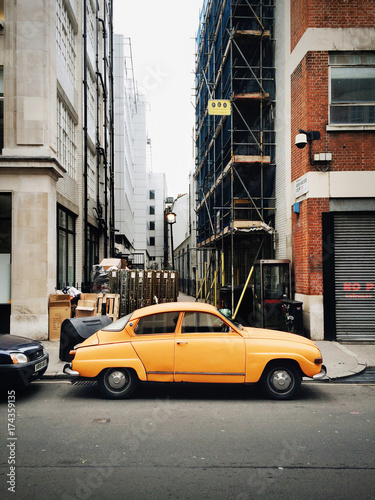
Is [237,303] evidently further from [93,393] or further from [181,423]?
[181,423]

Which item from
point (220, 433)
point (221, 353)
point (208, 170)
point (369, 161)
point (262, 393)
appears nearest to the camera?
point (220, 433)

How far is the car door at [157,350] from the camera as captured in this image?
270 inches

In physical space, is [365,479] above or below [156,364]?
below

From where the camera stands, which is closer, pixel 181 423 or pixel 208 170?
pixel 181 423

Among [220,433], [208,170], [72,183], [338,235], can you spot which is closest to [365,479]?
[220,433]

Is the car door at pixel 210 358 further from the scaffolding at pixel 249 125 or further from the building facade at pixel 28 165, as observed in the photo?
the scaffolding at pixel 249 125

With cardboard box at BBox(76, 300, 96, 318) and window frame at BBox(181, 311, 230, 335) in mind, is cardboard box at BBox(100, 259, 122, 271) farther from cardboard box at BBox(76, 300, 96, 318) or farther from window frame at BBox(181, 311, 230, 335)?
window frame at BBox(181, 311, 230, 335)

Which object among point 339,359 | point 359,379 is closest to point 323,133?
point 339,359

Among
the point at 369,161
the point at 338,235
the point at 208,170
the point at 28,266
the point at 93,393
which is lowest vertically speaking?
the point at 93,393

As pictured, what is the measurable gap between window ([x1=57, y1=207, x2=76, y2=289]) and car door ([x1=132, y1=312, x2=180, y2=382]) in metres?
8.10

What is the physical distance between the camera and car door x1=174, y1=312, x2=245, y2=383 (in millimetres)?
6828

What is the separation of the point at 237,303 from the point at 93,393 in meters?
9.09

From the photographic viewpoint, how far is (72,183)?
16.6 meters

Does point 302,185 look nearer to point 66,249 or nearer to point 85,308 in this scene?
point 85,308
